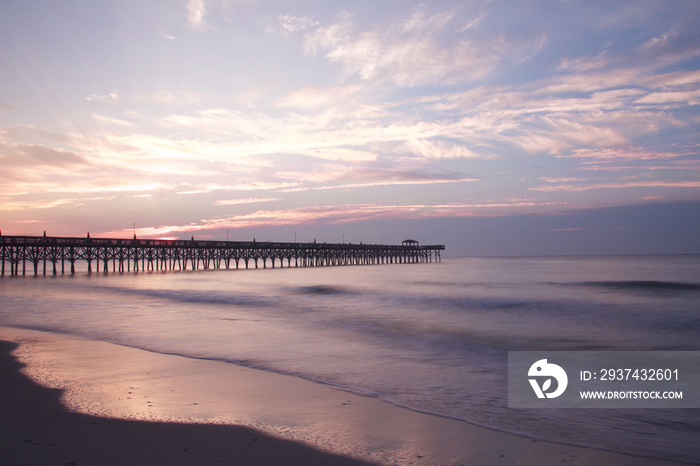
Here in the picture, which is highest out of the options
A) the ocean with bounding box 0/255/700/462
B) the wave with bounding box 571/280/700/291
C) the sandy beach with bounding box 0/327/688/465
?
the sandy beach with bounding box 0/327/688/465

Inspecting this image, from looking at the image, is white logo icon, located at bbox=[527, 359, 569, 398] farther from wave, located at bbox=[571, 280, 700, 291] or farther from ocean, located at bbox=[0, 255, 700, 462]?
wave, located at bbox=[571, 280, 700, 291]

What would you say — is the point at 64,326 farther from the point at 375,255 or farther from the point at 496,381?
the point at 375,255

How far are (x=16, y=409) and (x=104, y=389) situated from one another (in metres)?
1.08

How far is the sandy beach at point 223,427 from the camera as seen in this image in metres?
3.78

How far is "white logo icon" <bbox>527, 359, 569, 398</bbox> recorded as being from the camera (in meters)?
6.44

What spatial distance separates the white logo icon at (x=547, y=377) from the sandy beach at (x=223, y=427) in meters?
2.17

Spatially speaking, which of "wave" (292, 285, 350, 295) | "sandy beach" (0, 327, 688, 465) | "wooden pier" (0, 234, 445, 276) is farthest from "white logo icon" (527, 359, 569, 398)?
"wooden pier" (0, 234, 445, 276)

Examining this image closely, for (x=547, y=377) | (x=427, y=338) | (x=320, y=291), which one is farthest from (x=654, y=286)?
(x=547, y=377)

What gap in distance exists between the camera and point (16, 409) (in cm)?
489

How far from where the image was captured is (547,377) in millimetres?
7488

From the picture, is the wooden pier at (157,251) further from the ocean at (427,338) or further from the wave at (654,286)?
the wave at (654,286)

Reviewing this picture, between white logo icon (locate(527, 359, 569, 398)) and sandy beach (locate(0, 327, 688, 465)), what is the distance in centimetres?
217

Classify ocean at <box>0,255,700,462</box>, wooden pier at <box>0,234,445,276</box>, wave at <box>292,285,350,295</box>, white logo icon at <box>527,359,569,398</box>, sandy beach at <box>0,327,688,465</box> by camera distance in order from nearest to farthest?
sandy beach at <box>0,327,688,465</box> → ocean at <box>0,255,700,462</box> → white logo icon at <box>527,359,569,398</box> → wave at <box>292,285,350,295</box> → wooden pier at <box>0,234,445,276</box>

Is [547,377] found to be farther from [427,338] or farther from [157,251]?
[157,251]
